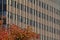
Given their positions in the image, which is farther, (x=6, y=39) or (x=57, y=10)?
(x=57, y=10)

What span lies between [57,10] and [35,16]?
17.8 metres

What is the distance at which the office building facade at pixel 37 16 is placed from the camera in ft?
266

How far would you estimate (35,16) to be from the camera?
92.2 metres

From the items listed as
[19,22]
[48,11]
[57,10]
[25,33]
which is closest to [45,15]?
[48,11]

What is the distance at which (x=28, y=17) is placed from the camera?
8781 centimetres

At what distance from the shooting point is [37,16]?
93500mm

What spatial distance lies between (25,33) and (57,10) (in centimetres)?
5725

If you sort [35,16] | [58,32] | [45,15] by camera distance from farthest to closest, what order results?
1. [58,32]
2. [45,15]
3. [35,16]

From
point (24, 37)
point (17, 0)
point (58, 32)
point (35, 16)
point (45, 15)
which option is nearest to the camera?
point (24, 37)

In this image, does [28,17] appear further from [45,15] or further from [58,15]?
[58,15]

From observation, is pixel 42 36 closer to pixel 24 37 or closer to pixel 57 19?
pixel 57 19

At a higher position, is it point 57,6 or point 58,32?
point 57,6

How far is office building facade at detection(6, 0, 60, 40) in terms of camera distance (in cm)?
8106

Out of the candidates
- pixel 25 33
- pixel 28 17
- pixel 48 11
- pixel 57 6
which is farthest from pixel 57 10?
pixel 25 33
